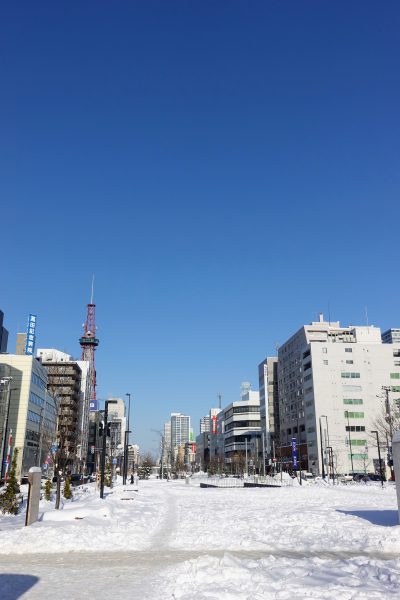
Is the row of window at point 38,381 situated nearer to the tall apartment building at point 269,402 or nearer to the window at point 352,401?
the tall apartment building at point 269,402

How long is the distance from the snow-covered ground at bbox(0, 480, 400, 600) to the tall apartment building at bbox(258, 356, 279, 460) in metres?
125

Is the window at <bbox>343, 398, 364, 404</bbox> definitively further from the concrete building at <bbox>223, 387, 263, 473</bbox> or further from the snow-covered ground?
the snow-covered ground

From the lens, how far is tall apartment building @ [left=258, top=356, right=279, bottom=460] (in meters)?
144

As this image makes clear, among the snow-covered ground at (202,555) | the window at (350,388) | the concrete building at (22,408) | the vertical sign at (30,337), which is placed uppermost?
the vertical sign at (30,337)

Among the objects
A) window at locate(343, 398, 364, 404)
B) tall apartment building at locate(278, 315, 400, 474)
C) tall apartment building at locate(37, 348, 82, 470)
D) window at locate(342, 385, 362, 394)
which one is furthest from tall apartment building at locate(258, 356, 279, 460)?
tall apartment building at locate(37, 348, 82, 470)

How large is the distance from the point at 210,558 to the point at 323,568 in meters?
2.52

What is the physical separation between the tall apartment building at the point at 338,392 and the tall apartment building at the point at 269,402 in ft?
33.7

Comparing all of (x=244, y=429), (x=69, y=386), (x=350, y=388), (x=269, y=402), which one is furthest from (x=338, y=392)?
(x=69, y=386)

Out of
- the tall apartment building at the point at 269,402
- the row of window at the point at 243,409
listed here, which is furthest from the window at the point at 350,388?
the row of window at the point at 243,409

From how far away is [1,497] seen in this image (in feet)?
77.6

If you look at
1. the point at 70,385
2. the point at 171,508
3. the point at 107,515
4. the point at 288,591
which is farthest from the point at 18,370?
the point at 288,591

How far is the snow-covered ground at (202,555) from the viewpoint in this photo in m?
9.12

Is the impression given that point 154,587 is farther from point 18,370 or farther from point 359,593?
point 18,370

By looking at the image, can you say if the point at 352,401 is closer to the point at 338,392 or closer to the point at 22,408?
the point at 338,392
